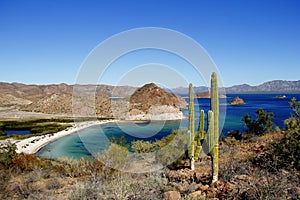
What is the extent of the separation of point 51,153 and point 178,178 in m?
26.5

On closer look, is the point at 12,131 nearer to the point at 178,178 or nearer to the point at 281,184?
the point at 178,178

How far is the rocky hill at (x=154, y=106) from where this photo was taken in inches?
2721

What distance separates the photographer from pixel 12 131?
53.4 meters

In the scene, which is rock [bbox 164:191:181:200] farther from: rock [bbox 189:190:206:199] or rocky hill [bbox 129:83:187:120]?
rocky hill [bbox 129:83:187:120]

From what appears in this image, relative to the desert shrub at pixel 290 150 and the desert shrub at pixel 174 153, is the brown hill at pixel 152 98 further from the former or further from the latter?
the desert shrub at pixel 290 150

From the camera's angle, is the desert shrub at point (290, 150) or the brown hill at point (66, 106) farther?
the brown hill at point (66, 106)

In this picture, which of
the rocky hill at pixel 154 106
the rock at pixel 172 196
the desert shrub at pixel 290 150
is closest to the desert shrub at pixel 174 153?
the desert shrub at pixel 290 150

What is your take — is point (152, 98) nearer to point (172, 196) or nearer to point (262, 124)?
point (262, 124)

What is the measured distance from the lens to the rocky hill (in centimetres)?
6912

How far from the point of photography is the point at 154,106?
74.4m

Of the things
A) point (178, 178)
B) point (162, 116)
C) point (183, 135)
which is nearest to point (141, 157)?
point (183, 135)

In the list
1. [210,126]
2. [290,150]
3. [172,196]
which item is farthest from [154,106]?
[172,196]

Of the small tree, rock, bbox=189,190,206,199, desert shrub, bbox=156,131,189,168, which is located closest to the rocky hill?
the small tree

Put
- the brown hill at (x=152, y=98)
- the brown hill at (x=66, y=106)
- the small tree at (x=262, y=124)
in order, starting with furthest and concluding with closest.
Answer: the brown hill at (x=66, y=106) → the brown hill at (x=152, y=98) → the small tree at (x=262, y=124)
